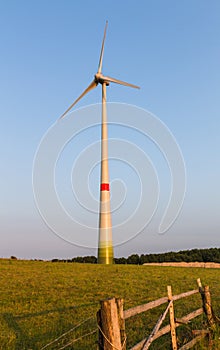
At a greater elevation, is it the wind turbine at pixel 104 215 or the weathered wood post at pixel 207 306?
the wind turbine at pixel 104 215

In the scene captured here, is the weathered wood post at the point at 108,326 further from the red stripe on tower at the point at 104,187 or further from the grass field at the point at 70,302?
the red stripe on tower at the point at 104,187

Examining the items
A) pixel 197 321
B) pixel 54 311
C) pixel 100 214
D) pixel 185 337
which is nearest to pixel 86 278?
pixel 54 311

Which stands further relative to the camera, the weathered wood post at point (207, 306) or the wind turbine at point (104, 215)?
the wind turbine at point (104, 215)

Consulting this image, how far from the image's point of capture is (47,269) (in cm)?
3662

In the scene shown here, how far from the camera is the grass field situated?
14086 millimetres

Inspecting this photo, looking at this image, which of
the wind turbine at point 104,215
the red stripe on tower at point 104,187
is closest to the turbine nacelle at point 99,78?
the wind turbine at point 104,215

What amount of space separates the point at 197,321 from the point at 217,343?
3.44m

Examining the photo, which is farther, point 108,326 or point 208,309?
point 208,309

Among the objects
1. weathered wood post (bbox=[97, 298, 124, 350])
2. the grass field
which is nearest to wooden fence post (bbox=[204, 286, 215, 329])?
the grass field

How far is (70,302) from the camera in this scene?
802 inches

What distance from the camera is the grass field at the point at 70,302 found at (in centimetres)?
1409

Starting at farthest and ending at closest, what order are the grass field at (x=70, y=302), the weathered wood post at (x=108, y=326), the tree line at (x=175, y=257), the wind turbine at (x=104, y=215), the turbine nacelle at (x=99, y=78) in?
the tree line at (x=175, y=257) → the turbine nacelle at (x=99, y=78) → the wind turbine at (x=104, y=215) → the grass field at (x=70, y=302) → the weathered wood post at (x=108, y=326)

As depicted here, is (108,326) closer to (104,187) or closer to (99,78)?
(104,187)

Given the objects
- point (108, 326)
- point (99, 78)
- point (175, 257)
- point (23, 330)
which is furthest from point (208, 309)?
point (175, 257)
